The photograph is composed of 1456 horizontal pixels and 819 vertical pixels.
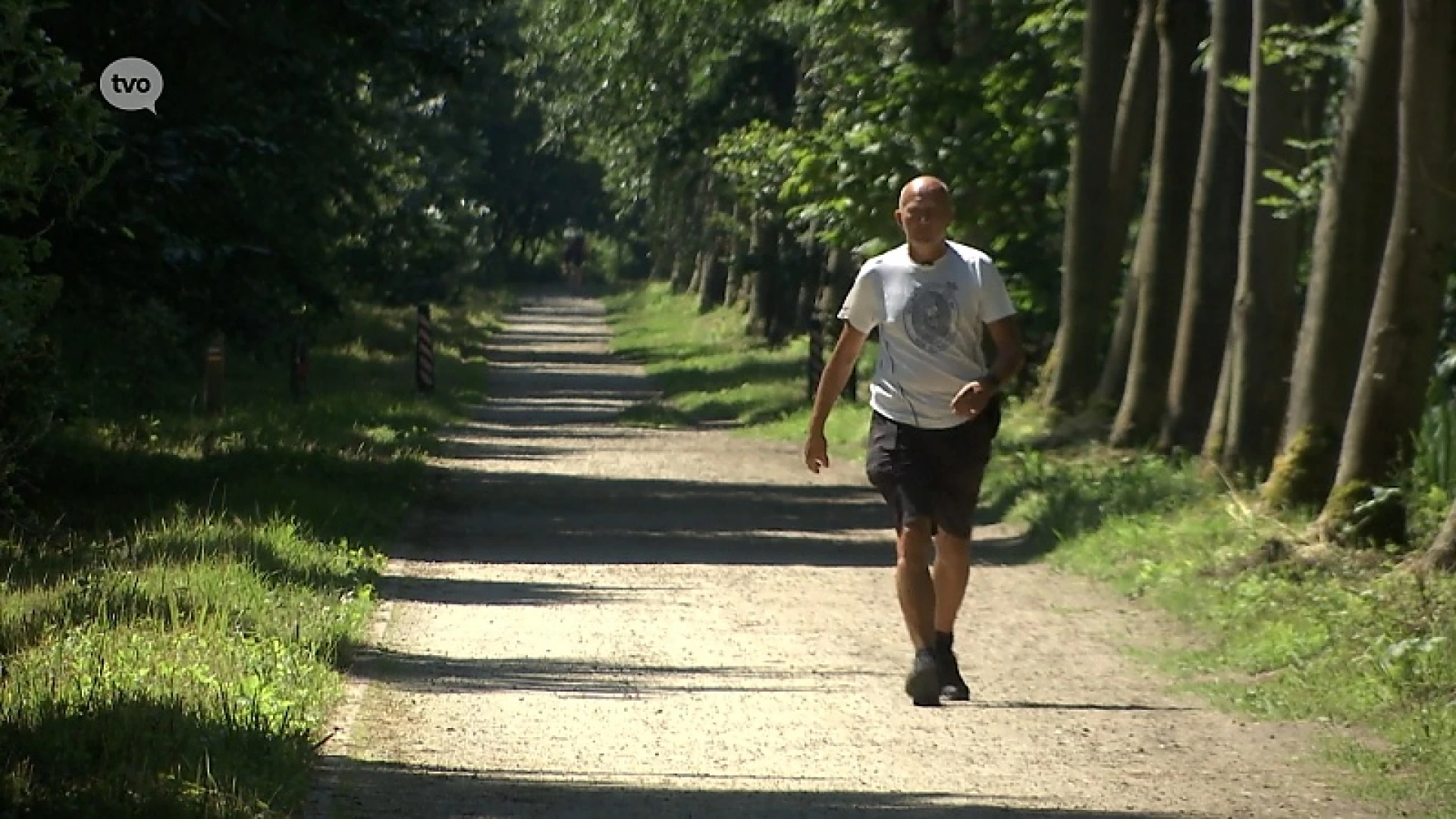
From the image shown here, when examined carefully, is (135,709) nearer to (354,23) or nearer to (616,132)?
(354,23)

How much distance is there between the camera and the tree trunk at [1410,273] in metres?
15.0

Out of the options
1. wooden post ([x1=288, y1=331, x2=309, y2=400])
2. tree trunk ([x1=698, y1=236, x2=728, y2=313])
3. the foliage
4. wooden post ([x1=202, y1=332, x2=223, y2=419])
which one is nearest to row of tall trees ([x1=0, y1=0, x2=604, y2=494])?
the foliage

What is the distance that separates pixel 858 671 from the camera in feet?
39.8

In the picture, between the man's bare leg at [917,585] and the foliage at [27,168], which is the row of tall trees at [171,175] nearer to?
the foliage at [27,168]

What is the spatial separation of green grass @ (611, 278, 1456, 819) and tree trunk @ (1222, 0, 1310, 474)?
0.47 meters

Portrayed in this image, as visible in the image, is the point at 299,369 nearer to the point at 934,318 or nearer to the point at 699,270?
the point at 934,318

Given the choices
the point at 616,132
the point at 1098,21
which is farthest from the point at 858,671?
the point at 616,132

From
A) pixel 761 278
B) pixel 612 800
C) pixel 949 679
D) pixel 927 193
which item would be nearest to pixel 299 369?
pixel 761 278

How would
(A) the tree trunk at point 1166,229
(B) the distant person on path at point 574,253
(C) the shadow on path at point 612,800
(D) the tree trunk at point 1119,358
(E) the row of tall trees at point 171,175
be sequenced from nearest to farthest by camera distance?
(C) the shadow on path at point 612,800 → (E) the row of tall trees at point 171,175 → (A) the tree trunk at point 1166,229 → (D) the tree trunk at point 1119,358 → (B) the distant person on path at point 574,253

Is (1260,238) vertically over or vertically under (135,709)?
over

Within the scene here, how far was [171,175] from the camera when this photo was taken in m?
17.9

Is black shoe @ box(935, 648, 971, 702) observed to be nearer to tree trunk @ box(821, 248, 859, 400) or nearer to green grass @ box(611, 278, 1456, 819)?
green grass @ box(611, 278, 1456, 819)

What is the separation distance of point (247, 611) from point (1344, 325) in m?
7.24

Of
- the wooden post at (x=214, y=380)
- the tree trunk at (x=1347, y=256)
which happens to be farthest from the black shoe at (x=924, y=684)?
the wooden post at (x=214, y=380)
